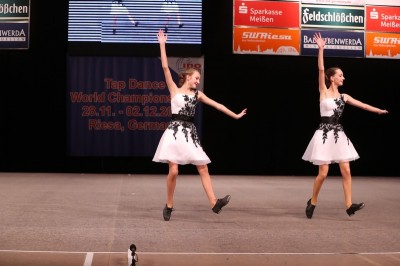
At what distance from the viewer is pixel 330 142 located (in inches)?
244

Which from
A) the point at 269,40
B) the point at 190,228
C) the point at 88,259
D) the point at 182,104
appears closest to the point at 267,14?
the point at 269,40

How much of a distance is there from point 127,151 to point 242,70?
114 inches

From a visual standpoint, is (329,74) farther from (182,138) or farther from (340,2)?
(340,2)

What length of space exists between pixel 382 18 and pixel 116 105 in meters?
5.82

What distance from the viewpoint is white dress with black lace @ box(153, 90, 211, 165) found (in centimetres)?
583

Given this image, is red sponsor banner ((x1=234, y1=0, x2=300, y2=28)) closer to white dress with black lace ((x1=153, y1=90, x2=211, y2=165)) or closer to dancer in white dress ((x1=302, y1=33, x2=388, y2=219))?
dancer in white dress ((x1=302, y1=33, x2=388, y2=219))

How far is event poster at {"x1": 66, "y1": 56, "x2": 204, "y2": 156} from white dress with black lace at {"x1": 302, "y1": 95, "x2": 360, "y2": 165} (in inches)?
256

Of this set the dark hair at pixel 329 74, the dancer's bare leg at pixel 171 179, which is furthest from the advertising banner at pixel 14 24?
the dark hair at pixel 329 74

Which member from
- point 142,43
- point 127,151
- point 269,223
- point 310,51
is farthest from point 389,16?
point 269,223

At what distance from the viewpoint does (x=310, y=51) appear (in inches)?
501

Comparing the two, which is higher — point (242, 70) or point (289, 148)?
→ point (242, 70)

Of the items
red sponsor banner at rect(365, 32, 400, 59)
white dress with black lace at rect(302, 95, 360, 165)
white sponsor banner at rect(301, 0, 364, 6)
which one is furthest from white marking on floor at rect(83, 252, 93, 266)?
red sponsor banner at rect(365, 32, 400, 59)

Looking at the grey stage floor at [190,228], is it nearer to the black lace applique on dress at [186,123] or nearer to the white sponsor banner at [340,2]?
the black lace applique on dress at [186,123]

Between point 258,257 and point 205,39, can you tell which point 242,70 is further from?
point 258,257
